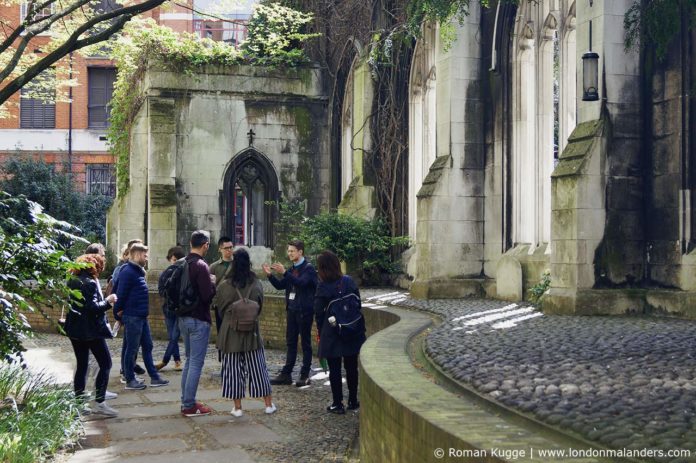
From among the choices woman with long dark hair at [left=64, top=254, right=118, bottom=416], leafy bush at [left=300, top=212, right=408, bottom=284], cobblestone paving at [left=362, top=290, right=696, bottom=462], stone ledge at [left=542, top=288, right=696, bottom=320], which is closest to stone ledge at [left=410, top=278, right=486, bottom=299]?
leafy bush at [left=300, top=212, right=408, bottom=284]

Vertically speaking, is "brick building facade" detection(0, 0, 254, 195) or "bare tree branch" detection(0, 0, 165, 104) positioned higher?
"brick building facade" detection(0, 0, 254, 195)

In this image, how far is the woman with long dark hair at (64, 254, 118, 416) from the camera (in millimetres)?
8719

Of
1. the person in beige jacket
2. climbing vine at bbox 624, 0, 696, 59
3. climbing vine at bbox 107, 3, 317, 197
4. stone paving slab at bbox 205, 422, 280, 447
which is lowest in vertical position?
stone paving slab at bbox 205, 422, 280, 447

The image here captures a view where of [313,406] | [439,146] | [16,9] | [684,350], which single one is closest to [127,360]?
[313,406]

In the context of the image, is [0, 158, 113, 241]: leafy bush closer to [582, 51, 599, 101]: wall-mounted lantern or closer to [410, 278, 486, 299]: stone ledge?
[410, 278, 486, 299]: stone ledge

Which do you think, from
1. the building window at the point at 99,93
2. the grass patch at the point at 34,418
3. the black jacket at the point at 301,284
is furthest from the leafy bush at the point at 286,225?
the building window at the point at 99,93

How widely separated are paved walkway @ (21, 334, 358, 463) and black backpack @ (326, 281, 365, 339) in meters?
0.82

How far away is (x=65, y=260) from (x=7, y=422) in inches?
52.7

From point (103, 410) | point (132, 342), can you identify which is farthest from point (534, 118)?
point (103, 410)

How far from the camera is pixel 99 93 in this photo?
42.3 metres

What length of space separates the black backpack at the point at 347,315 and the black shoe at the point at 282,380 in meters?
2.28

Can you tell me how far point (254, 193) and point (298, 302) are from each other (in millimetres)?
12796

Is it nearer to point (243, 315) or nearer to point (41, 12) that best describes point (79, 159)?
point (41, 12)

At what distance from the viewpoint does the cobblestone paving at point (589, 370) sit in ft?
15.7
